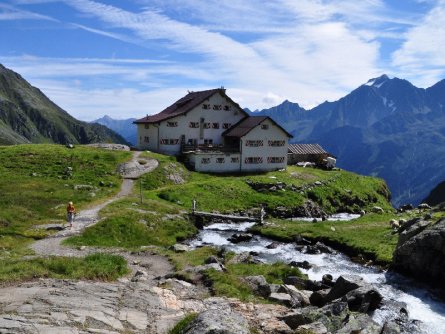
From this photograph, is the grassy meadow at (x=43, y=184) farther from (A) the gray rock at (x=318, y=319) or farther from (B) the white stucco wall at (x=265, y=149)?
(B) the white stucco wall at (x=265, y=149)

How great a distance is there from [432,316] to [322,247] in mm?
15564

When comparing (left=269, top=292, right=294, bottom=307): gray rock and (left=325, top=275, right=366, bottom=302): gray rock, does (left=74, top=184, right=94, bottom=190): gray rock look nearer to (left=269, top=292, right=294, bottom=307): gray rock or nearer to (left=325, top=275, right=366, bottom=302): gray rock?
(left=269, top=292, right=294, bottom=307): gray rock

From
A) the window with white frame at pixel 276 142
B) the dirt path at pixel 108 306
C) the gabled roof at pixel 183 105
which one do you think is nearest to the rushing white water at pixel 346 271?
the dirt path at pixel 108 306

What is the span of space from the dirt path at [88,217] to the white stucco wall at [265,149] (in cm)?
1798

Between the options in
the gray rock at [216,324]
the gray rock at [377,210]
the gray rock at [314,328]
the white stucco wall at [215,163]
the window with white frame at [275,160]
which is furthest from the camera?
the window with white frame at [275,160]

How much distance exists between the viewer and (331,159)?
9119cm

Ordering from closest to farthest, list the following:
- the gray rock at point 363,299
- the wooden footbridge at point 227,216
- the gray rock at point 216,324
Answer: the gray rock at point 216,324
the gray rock at point 363,299
the wooden footbridge at point 227,216

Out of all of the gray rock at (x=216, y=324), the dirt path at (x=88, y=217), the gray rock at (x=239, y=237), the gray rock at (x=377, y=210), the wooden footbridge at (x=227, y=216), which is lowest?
the gray rock at (x=377, y=210)

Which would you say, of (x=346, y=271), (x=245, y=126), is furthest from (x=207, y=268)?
(x=245, y=126)

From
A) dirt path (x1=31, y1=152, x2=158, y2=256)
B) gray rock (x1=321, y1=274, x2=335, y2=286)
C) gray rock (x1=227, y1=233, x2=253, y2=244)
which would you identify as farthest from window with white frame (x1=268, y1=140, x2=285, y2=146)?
gray rock (x1=321, y1=274, x2=335, y2=286)

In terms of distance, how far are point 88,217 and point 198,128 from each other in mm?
43452

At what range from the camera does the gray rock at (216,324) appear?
497 inches

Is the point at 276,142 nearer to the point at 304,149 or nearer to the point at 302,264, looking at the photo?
the point at 304,149

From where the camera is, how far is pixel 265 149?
3164 inches
